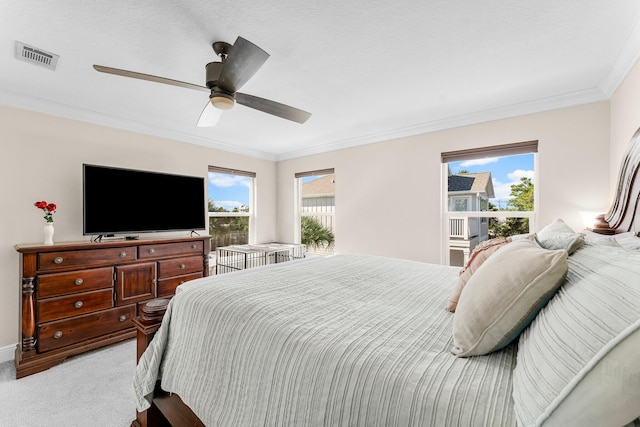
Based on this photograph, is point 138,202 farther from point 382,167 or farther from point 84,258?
point 382,167

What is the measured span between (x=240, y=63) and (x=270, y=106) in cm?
54

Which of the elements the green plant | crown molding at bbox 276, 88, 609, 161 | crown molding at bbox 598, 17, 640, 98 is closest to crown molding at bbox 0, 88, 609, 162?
crown molding at bbox 276, 88, 609, 161

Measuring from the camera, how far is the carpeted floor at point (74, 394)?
1.78 m

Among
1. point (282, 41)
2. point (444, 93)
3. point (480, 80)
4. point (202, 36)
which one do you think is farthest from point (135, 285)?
point (480, 80)

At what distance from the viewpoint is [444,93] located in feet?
8.63

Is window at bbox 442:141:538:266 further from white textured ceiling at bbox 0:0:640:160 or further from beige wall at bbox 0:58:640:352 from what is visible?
white textured ceiling at bbox 0:0:640:160

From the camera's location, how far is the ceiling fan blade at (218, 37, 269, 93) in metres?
1.53

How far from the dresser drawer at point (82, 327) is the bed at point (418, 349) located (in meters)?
1.49

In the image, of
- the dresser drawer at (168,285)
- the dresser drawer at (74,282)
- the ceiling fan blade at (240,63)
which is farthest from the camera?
the dresser drawer at (168,285)

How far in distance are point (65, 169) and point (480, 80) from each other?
13.3 ft

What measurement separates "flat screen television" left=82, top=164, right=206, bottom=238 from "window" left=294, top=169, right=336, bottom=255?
5.65 feet

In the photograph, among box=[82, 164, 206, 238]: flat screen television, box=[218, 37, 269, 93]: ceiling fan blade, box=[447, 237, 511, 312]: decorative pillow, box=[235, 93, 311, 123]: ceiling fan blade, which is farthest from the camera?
box=[82, 164, 206, 238]: flat screen television

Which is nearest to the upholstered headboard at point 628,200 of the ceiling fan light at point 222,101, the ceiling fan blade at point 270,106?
the ceiling fan blade at point 270,106

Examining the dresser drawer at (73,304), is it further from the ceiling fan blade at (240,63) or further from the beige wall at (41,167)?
the ceiling fan blade at (240,63)
